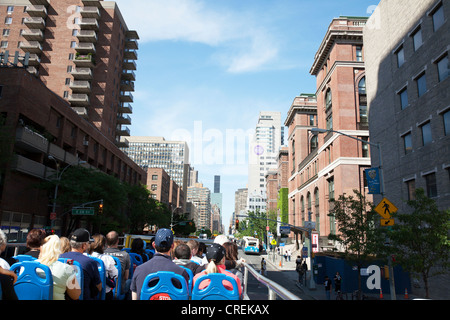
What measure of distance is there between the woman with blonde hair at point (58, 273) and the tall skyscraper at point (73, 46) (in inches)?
2611

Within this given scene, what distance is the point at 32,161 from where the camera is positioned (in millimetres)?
39094

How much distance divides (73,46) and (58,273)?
2977 inches

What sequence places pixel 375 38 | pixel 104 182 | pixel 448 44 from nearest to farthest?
pixel 448 44 < pixel 375 38 < pixel 104 182

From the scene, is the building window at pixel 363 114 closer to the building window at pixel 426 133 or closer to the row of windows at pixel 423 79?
the row of windows at pixel 423 79

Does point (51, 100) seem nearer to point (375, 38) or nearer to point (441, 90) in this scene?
point (375, 38)

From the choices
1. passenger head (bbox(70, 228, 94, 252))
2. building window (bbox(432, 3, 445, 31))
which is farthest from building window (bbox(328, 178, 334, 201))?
passenger head (bbox(70, 228, 94, 252))

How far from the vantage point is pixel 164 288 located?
4.68 metres

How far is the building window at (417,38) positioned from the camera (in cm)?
2814

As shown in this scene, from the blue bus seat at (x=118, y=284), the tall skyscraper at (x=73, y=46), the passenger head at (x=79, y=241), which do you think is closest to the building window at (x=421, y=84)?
the blue bus seat at (x=118, y=284)

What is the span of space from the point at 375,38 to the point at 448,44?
13.4 meters

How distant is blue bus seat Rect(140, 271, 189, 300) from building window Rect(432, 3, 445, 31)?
28967 mm
